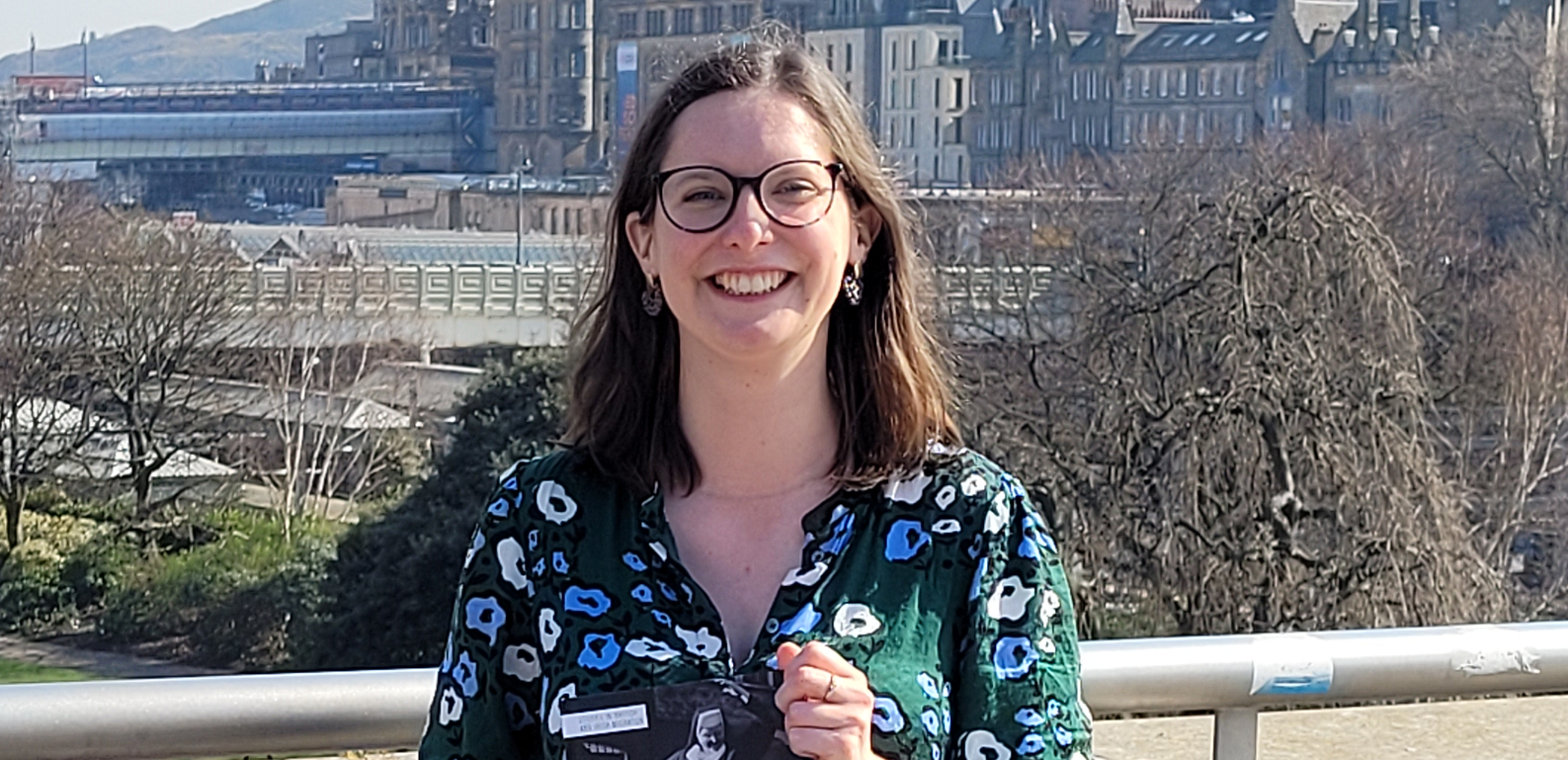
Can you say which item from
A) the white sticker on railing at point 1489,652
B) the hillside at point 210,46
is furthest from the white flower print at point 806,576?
the hillside at point 210,46

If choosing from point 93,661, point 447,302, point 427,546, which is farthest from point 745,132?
point 447,302

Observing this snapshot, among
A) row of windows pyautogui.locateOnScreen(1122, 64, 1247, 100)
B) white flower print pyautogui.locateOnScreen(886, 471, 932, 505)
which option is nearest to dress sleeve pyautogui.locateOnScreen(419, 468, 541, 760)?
white flower print pyautogui.locateOnScreen(886, 471, 932, 505)

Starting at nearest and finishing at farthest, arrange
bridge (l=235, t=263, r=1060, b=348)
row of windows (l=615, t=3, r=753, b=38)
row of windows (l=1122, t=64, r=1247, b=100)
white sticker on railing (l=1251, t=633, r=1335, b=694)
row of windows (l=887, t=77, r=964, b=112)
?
1. white sticker on railing (l=1251, t=633, r=1335, b=694)
2. bridge (l=235, t=263, r=1060, b=348)
3. row of windows (l=1122, t=64, r=1247, b=100)
4. row of windows (l=887, t=77, r=964, b=112)
5. row of windows (l=615, t=3, r=753, b=38)

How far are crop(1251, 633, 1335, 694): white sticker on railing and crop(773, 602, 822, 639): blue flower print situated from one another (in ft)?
1.73

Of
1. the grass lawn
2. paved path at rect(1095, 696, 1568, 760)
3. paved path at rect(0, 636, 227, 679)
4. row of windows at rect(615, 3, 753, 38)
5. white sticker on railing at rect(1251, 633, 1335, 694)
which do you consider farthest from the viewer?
row of windows at rect(615, 3, 753, 38)

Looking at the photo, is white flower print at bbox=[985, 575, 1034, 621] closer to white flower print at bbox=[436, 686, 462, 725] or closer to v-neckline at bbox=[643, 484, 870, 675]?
v-neckline at bbox=[643, 484, 870, 675]

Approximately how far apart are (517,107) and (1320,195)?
198ft

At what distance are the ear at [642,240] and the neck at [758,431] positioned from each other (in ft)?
0.21

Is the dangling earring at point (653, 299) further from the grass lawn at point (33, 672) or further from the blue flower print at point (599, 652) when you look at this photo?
the grass lawn at point (33, 672)

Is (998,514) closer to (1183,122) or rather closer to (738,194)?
(738,194)

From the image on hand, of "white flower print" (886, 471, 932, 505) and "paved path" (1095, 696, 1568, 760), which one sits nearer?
"white flower print" (886, 471, 932, 505)

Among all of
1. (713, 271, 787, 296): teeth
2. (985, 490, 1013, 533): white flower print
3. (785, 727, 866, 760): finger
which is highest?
(713, 271, 787, 296): teeth

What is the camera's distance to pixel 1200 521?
10891 mm

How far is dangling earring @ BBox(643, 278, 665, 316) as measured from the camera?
1.49 metres
